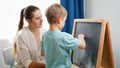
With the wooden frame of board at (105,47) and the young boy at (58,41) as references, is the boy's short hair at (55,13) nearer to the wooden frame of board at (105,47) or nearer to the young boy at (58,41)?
the young boy at (58,41)

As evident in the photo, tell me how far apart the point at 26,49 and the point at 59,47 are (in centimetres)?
47

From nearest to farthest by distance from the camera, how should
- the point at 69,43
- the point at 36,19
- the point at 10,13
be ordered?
the point at 69,43 < the point at 36,19 < the point at 10,13

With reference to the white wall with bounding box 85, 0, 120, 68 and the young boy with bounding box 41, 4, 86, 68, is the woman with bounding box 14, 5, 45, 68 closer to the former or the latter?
the young boy with bounding box 41, 4, 86, 68

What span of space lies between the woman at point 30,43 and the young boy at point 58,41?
0.32 meters

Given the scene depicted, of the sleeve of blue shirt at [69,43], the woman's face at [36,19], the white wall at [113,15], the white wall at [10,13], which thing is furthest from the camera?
the white wall at [10,13]

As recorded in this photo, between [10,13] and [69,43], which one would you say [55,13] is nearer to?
[69,43]

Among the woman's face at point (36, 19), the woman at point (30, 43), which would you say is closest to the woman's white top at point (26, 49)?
the woman at point (30, 43)

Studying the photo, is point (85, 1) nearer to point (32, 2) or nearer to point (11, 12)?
point (32, 2)

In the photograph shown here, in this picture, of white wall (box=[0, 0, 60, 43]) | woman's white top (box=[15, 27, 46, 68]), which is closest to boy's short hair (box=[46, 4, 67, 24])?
woman's white top (box=[15, 27, 46, 68])

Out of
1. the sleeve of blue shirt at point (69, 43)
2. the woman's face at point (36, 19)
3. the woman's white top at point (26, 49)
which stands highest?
the woman's face at point (36, 19)

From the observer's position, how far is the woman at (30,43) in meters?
1.77

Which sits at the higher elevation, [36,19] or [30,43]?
[36,19]

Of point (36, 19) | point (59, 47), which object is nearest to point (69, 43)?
point (59, 47)

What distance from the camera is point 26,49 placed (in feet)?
5.86
